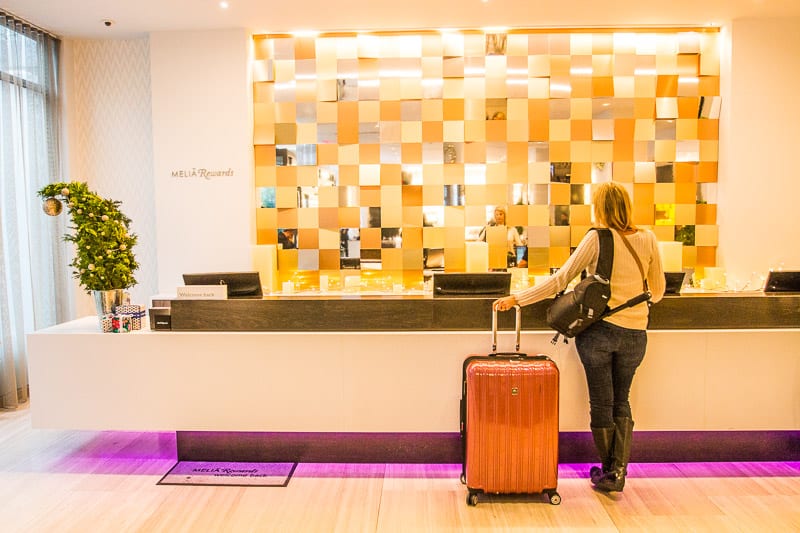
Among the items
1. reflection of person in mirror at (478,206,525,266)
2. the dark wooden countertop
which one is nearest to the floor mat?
the dark wooden countertop

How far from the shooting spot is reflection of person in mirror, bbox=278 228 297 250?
217 inches

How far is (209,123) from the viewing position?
519 centimetres

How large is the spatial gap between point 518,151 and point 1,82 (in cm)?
447

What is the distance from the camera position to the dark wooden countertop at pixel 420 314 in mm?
3164

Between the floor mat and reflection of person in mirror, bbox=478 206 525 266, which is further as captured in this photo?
reflection of person in mirror, bbox=478 206 525 266

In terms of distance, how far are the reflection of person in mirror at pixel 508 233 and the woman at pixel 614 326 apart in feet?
8.24

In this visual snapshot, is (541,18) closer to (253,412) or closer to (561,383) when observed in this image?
(561,383)

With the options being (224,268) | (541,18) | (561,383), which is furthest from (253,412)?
(541,18)

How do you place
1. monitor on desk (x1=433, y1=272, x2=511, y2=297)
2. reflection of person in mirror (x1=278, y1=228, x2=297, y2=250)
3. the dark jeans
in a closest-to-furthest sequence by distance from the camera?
the dark jeans → monitor on desk (x1=433, y1=272, x2=511, y2=297) → reflection of person in mirror (x1=278, y1=228, x2=297, y2=250)

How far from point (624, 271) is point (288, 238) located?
3530mm

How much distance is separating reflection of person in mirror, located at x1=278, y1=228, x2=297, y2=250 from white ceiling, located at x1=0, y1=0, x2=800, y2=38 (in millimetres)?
1877

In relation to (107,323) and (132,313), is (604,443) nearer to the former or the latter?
(132,313)

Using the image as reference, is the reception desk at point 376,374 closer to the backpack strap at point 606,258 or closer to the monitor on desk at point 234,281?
the monitor on desk at point 234,281

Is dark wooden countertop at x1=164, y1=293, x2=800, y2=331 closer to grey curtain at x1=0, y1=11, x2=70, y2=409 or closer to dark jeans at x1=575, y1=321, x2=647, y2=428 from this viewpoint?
dark jeans at x1=575, y1=321, x2=647, y2=428
